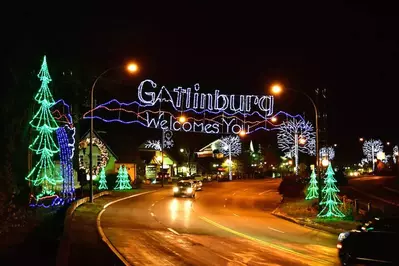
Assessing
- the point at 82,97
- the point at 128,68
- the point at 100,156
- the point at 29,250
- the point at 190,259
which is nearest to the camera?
the point at 190,259

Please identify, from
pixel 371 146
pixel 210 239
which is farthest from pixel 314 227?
pixel 371 146

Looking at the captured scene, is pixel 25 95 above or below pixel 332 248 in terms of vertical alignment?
above

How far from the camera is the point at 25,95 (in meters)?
22.1

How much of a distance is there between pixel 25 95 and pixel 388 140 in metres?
133

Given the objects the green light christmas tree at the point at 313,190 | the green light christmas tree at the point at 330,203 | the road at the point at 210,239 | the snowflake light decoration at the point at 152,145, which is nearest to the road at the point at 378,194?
the green light christmas tree at the point at 313,190

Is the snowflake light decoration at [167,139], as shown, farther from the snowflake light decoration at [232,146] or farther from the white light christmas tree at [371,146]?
the white light christmas tree at [371,146]

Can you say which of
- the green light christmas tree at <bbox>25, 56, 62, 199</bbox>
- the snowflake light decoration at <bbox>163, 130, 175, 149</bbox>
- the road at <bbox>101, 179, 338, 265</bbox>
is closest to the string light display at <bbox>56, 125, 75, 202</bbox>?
the green light christmas tree at <bbox>25, 56, 62, 199</bbox>

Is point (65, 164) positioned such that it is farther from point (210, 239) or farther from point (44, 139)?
point (210, 239)

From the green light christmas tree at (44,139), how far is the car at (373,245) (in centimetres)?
2091

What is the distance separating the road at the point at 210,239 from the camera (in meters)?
16.8

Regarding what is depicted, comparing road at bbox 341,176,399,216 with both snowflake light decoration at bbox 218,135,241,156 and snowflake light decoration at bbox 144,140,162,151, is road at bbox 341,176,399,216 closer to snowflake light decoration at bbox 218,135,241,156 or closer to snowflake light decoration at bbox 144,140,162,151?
snowflake light decoration at bbox 218,135,241,156

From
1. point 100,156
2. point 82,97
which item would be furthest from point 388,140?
point 82,97

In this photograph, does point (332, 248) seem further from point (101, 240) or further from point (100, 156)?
point (100, 156)

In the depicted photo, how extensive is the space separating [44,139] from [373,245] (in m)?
23.6
